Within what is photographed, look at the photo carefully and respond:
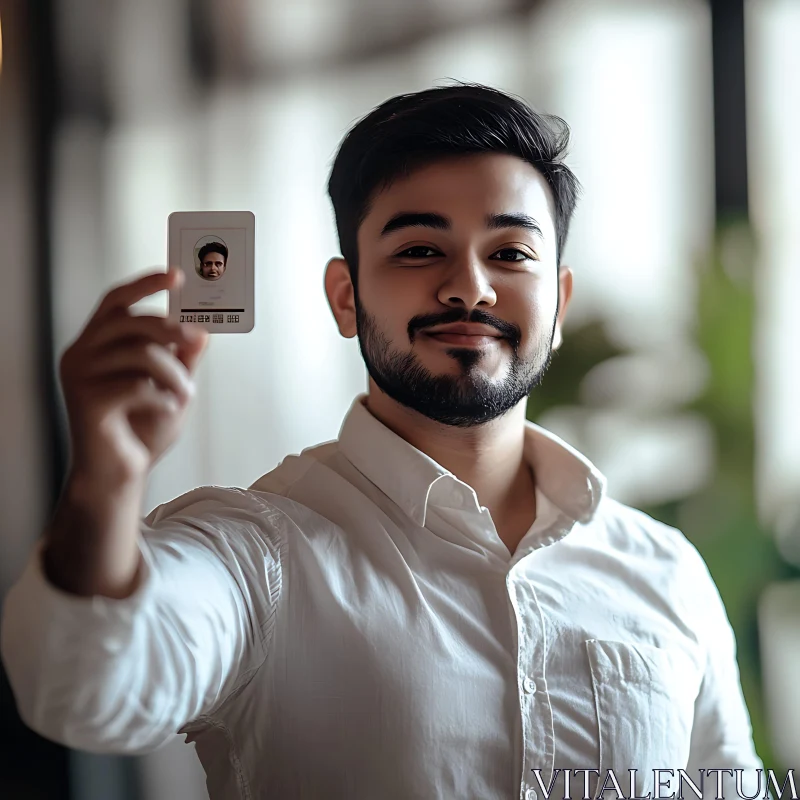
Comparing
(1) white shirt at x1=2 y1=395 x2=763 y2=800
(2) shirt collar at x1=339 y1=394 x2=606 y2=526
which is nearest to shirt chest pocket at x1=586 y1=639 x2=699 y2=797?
(1) white shirt at x1=2 y1=395 x2=763 y2=800

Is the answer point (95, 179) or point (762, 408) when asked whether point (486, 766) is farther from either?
point (95, 179)

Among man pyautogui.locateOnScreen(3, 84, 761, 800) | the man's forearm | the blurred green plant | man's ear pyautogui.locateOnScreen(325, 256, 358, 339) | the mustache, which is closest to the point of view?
the man's forearm

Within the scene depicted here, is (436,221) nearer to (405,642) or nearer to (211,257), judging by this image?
(211,257)

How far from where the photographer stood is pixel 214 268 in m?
0.88

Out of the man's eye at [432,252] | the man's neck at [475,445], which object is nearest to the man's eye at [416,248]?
the man's eye at [432,252]

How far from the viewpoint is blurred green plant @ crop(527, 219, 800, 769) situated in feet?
4.07

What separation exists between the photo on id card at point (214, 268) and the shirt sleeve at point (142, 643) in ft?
0.68

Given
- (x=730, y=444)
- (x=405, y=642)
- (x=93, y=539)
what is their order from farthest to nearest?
(x=730, y=444), (x=405, y=642), (x=93, y=539)

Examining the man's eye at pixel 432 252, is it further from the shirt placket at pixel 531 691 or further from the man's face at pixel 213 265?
the shirt placket at pixel 531 691

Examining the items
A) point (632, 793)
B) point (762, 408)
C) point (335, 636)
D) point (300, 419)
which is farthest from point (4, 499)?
point (762, 408)

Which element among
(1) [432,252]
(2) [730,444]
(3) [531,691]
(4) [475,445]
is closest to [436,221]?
(1) [432,252]

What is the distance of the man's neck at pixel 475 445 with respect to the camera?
39.4 inches

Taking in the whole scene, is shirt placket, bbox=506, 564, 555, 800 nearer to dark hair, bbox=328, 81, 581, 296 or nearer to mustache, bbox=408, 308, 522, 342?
mustache, bbox=408, 308, 522, 342

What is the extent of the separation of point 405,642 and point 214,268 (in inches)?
16.9
